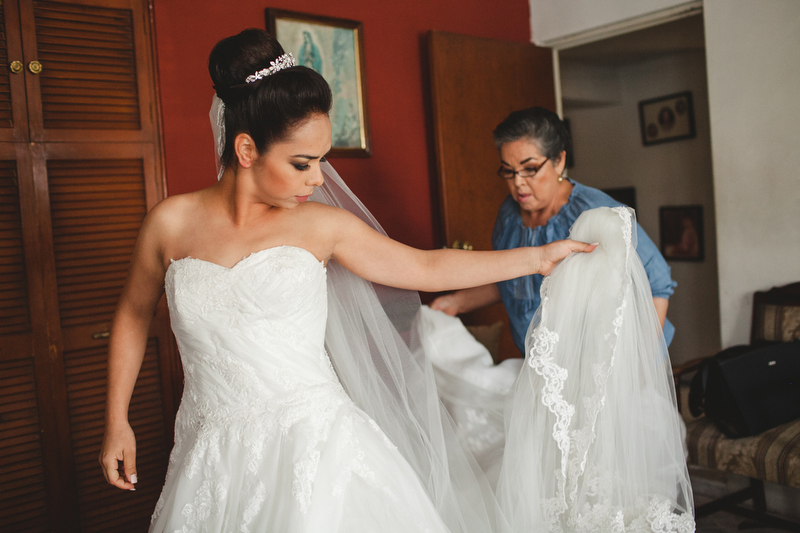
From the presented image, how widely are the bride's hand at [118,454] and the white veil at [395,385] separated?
22.2 inches

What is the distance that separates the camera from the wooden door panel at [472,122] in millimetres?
3590

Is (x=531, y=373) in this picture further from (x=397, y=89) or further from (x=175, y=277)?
(x=397, y=89)

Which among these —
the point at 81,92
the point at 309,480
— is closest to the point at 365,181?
the point at 81,92

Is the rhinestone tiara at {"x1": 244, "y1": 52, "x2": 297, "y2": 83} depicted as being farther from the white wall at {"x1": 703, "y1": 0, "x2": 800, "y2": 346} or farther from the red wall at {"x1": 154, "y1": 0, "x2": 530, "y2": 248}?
the white wall at {"x1": 703, "y1": 0, "x2": 800, "y2": 346}

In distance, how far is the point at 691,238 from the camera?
18.7 ft

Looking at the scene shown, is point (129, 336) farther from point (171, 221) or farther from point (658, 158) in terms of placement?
point (658, 158)

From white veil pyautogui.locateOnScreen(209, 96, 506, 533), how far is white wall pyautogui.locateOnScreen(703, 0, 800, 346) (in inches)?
90.6

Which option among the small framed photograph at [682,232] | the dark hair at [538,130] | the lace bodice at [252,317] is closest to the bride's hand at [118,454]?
the lace bodice at [252,317]

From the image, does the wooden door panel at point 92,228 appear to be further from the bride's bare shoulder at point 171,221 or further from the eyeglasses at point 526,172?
the eyeglasses at point 526,172

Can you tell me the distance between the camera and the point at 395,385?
1.76 metres

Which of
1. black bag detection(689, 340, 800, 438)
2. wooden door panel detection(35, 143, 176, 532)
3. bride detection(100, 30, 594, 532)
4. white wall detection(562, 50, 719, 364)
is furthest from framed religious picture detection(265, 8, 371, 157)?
white wall detection(562, 50, 719, 364)

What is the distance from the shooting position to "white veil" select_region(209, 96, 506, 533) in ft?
5.57

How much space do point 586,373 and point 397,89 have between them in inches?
91.7

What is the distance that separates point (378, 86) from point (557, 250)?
2.10 metres
